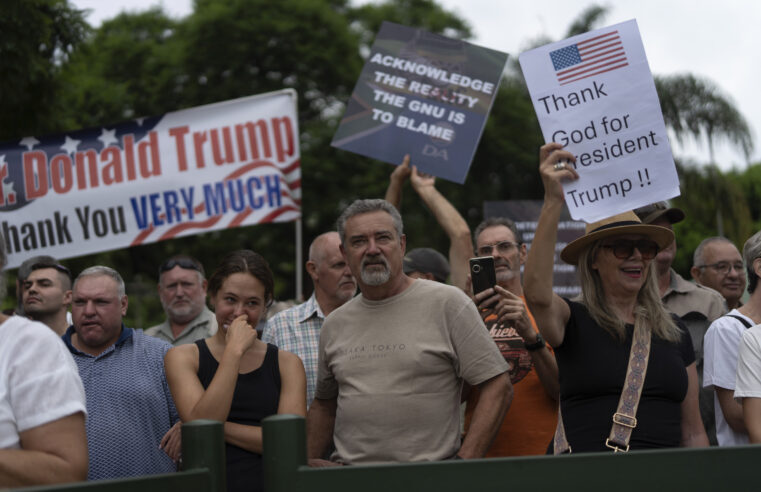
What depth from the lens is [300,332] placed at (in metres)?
4.61

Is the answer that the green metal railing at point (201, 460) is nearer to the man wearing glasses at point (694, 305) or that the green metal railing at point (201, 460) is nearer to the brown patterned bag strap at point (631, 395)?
the brown patterned bag strap at point (631, 395)

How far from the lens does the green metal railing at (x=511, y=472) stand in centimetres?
192

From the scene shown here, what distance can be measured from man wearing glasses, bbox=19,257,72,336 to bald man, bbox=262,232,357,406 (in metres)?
1.55

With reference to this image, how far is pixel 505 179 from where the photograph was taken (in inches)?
1078

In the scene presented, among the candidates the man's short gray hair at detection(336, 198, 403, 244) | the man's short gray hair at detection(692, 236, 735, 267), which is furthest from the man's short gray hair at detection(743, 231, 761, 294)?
the man's short gray hair at detection(692, 236, 735, 267)

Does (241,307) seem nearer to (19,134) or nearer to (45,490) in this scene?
(45,490)

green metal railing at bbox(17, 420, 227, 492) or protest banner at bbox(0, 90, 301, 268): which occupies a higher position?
protest banner at bbox(0, 90, 301, 268)

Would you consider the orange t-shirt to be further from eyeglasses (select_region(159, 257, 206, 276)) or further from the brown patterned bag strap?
eyeglasses (select_region(159, 257, 206, 276))

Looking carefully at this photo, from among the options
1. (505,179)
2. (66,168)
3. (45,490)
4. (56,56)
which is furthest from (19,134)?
(505,179)

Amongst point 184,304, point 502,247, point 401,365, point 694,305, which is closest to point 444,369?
point 401,365

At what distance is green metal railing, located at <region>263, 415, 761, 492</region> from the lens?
1922 mm

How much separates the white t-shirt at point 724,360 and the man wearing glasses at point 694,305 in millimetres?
1001

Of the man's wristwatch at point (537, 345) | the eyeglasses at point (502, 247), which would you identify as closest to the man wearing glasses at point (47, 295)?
the eyeglasses at point (502, 247)

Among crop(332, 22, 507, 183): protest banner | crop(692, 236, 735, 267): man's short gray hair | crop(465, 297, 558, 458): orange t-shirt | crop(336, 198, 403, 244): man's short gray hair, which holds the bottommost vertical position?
crop(465, 297, 558, 458): orange t-shirt
